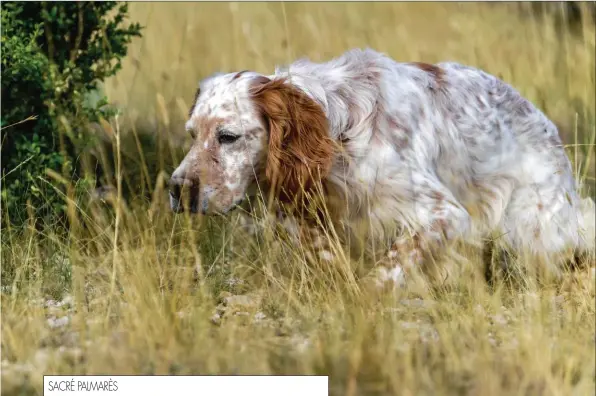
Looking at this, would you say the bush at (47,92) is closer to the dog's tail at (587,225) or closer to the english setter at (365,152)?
the english setter at (365,152)

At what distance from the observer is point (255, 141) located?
167 inches

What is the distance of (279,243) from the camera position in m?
4.36

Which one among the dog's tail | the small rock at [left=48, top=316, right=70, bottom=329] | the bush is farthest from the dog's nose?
the dog's tail

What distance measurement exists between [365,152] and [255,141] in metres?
0.50

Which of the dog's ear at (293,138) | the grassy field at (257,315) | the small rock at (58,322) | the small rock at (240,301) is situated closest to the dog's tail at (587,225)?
the grassy field at (257,315)

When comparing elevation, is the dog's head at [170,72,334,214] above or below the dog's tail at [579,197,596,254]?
above

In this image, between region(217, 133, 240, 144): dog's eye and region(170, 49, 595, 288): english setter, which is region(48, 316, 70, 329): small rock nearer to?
region(170, 49, 595, 288): english setter

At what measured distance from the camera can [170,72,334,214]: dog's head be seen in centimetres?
411

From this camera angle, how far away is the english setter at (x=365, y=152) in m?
4.17

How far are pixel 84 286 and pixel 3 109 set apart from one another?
4.63ft

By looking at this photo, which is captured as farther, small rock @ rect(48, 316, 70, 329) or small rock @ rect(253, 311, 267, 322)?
small rock @ rect(253, 311, 267, 322)

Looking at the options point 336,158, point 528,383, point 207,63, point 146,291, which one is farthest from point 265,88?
point 207,63

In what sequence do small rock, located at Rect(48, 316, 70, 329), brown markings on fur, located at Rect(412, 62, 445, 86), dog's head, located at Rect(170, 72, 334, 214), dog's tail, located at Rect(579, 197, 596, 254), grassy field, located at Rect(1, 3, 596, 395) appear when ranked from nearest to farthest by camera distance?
1. grassy field, located at Rect(1, 3, 596, 395)
2. small rock, located at Rect(48, 316, 70, 329)
3. dog's head, located at Rect(170, 72, 334, 214)
4. brown markings on fur, located at Rect(412, 62, 445, 86)
5. dog's tail, located at Rect(579, 197, 596, 254)

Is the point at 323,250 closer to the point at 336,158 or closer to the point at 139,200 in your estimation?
the point at 336,158
